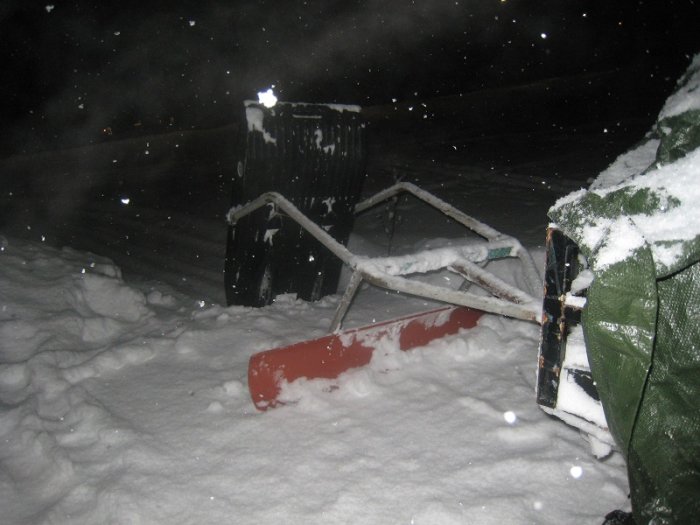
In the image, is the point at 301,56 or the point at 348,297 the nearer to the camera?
the point at 348,297

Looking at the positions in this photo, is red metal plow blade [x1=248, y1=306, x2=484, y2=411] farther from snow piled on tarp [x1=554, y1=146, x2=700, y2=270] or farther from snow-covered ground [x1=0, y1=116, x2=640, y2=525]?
snow piled on tarp [x1=554, y1=146, x2=700, y2=270]

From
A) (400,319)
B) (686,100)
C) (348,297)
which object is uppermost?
(686,100)

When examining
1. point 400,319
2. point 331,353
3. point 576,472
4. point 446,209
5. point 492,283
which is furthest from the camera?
point 446,209

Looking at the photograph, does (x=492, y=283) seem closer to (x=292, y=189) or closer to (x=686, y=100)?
(x=686, y=100)

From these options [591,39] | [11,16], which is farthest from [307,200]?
[591,39]

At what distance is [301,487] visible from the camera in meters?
2.06

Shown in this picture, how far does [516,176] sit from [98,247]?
6.08 m

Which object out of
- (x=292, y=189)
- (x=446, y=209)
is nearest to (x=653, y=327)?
(x=446, y=209)

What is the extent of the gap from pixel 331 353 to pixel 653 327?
171 centimetres

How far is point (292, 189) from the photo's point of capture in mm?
3695

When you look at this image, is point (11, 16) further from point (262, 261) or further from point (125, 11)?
point (262, 261)

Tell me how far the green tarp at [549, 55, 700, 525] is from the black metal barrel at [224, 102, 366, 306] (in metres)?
2.58

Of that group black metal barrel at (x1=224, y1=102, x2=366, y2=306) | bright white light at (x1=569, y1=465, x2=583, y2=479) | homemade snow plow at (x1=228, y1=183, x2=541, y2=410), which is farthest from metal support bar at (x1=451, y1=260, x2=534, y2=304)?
black metal barrel at (x1=224, y1=102, x2=366, y2=306)

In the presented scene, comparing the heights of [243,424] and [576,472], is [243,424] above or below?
below
